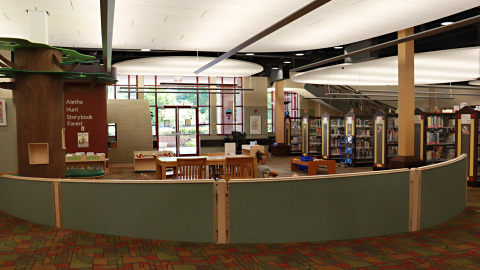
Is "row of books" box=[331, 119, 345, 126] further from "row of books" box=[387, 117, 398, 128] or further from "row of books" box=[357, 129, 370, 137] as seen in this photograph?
"row of books" box=[387, 117, 398, 128]

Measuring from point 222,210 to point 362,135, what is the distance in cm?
1021

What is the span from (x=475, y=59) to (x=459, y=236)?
28.4ft

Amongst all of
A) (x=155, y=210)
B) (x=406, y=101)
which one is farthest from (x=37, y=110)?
(x=406, y=101)

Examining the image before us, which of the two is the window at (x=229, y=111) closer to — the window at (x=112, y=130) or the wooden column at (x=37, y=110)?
the window at (x=112, y=130)

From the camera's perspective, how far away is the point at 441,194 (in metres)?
5.13

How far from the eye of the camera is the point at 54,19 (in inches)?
308

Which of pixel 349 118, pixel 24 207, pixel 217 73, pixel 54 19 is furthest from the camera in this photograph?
pixel 217 73

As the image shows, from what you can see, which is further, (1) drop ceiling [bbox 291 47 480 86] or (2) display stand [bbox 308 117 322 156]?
(2) display stand [bbox 308 117 322 156]

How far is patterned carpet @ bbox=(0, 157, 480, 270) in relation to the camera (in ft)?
12.0

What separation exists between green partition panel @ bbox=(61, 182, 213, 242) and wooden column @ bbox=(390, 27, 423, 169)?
6.90 metres

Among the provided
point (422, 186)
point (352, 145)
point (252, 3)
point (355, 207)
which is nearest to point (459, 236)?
point (422, 186)

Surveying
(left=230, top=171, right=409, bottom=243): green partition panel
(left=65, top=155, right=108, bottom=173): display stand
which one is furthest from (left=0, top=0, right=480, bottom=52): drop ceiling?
(left=230, top=171, right=409, bottom=243): green partition panel

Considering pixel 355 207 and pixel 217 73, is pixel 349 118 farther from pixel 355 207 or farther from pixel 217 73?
pixel 355 207

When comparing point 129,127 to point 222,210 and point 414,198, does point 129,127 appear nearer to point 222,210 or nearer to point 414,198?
point 222,210
